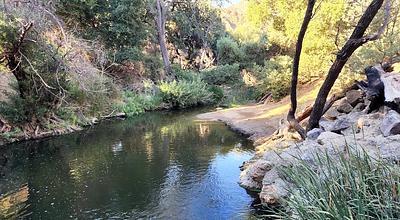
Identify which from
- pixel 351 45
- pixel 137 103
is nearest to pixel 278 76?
pixel 137 103

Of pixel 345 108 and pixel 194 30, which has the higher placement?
pixel 194 30

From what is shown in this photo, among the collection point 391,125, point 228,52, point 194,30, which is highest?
point 194,30

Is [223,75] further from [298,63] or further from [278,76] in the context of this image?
[298,63]

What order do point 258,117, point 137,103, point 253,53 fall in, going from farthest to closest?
1. point 253,53
2. point 137,103
3. point 258,117

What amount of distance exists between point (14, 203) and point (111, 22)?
16015 millimetres

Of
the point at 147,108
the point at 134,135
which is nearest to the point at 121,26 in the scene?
the point at 147,108

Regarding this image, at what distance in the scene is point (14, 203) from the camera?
281 inches

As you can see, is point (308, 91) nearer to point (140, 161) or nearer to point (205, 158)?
point (205, 158)

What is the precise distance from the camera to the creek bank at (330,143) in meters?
4.09

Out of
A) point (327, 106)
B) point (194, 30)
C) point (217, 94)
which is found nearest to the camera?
point (327, 106)

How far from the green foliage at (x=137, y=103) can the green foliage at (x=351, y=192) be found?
53.1ft

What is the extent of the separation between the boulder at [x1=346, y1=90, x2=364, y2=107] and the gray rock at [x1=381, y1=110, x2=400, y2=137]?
3.46 m

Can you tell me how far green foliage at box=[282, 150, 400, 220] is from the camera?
2492mm

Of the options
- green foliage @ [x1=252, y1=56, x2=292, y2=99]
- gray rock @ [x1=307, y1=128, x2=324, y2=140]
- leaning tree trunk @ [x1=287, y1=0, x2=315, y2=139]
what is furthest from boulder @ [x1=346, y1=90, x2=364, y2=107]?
green foliage @ [x1=252, y1=56, x2=292, y2=99]
